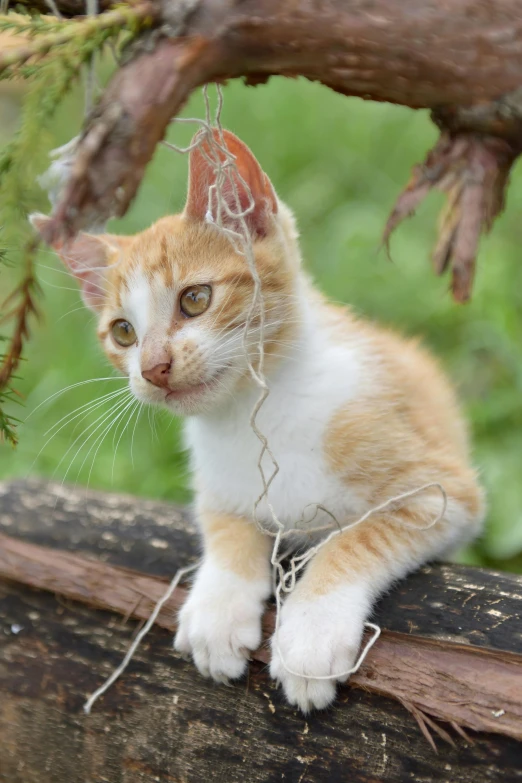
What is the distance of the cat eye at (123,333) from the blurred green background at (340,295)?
1.72 feet

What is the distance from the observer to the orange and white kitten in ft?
3.52

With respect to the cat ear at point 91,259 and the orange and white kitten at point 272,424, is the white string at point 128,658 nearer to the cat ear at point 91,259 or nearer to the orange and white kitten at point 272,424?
the orange and white kitten at point 272,424

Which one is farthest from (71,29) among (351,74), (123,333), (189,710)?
(189,710)

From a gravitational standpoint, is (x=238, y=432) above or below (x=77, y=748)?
above

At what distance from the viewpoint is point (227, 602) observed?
1.13 m

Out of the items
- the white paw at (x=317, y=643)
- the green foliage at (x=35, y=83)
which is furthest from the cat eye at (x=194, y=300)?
→ the white paw at (x=317, y=643)

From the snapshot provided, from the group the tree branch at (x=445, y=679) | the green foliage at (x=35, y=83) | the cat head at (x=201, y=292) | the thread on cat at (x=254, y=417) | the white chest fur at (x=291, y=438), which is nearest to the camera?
the green foliage at (x=35, y=83)

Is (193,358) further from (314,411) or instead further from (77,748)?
(77,748)

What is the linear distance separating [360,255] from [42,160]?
1985mm

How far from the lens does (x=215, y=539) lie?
1299 mm

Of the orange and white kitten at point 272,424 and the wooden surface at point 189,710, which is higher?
the orange and white kitten at point 272,424

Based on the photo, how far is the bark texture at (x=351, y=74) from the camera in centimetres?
79

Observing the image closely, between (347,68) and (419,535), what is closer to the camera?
(347,68)

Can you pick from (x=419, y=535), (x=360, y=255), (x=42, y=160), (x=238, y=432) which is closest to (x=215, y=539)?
(x=238, y=432)
